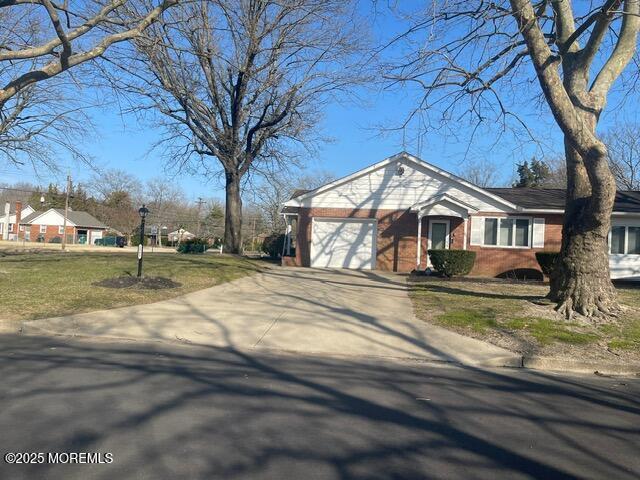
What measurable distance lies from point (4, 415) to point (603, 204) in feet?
34.0

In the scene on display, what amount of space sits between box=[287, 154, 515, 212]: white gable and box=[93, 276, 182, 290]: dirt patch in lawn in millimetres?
9434

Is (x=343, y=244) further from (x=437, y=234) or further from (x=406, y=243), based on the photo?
(x=437, y=234)

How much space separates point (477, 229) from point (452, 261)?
12.9 feet

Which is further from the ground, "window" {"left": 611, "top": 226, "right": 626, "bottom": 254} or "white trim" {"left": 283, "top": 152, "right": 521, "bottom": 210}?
"white trim" {"left": 283, "top": 152, "right": 521, "bottom": 210}

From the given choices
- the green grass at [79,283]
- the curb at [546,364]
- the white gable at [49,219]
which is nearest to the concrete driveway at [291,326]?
the curb at [546,364]

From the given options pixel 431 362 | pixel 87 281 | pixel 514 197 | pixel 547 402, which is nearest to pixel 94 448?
pixel 547 402

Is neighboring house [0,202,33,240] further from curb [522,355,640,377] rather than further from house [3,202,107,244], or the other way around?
curb [522,355,640,377]

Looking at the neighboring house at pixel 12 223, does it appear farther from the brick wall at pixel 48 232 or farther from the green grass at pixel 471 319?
the green grass at pixel 471 319

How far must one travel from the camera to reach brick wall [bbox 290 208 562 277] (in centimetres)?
2178

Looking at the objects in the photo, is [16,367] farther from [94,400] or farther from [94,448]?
[94,448]

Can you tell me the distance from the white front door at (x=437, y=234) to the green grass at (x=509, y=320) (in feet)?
24.9

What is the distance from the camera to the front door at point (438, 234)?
74.1ft

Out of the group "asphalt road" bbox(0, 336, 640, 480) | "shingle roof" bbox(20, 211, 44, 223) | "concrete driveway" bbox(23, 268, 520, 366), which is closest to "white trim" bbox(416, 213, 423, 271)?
"concrete driveway" bbox(23, 268, 520, 366)

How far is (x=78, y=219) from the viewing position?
74.9 metres
